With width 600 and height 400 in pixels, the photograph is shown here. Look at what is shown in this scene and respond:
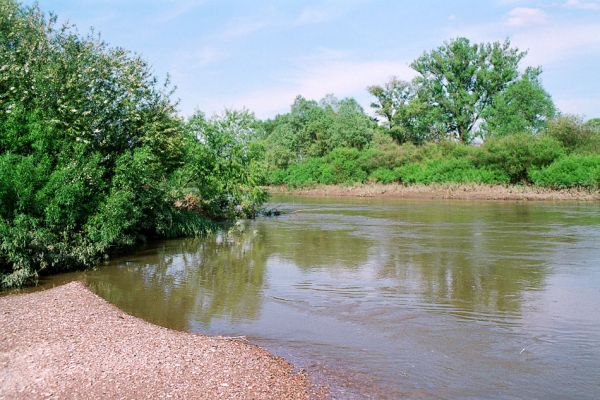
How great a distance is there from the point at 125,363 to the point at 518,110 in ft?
233

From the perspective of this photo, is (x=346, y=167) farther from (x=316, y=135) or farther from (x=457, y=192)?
(x=457, y=192)

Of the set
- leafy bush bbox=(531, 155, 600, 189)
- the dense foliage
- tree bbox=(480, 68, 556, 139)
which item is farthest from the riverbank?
the dense foliage

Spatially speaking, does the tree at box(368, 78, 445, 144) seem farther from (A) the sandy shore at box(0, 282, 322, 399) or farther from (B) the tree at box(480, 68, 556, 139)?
(A) the sandy shore at box(0, 282, 322, 399)

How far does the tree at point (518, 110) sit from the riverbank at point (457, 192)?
61.4 feet

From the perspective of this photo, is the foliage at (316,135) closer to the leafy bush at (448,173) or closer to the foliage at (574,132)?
the leafy bush at (448,173)

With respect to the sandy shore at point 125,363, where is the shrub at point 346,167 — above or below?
above

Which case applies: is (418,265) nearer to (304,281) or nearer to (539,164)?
(304,281)

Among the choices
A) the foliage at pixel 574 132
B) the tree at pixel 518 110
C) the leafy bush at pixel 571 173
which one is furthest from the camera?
the tree at pixel 518 110

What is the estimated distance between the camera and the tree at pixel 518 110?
68287 mm

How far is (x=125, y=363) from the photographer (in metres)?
8.33

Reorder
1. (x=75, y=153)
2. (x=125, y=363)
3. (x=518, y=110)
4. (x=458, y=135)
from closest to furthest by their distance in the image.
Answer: (x=125, y=363) → (x=75, y=153) → (x=518, y=110) → (x=458, y=135)

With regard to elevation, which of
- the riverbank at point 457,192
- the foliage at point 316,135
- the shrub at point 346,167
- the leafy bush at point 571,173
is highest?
the foliage at point 316,135

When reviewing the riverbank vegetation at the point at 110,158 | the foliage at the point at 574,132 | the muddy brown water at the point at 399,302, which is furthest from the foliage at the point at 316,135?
the muddy brown water at the point at 399,302

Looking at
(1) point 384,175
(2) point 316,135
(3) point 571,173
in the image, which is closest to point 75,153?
(3) point 571,173
